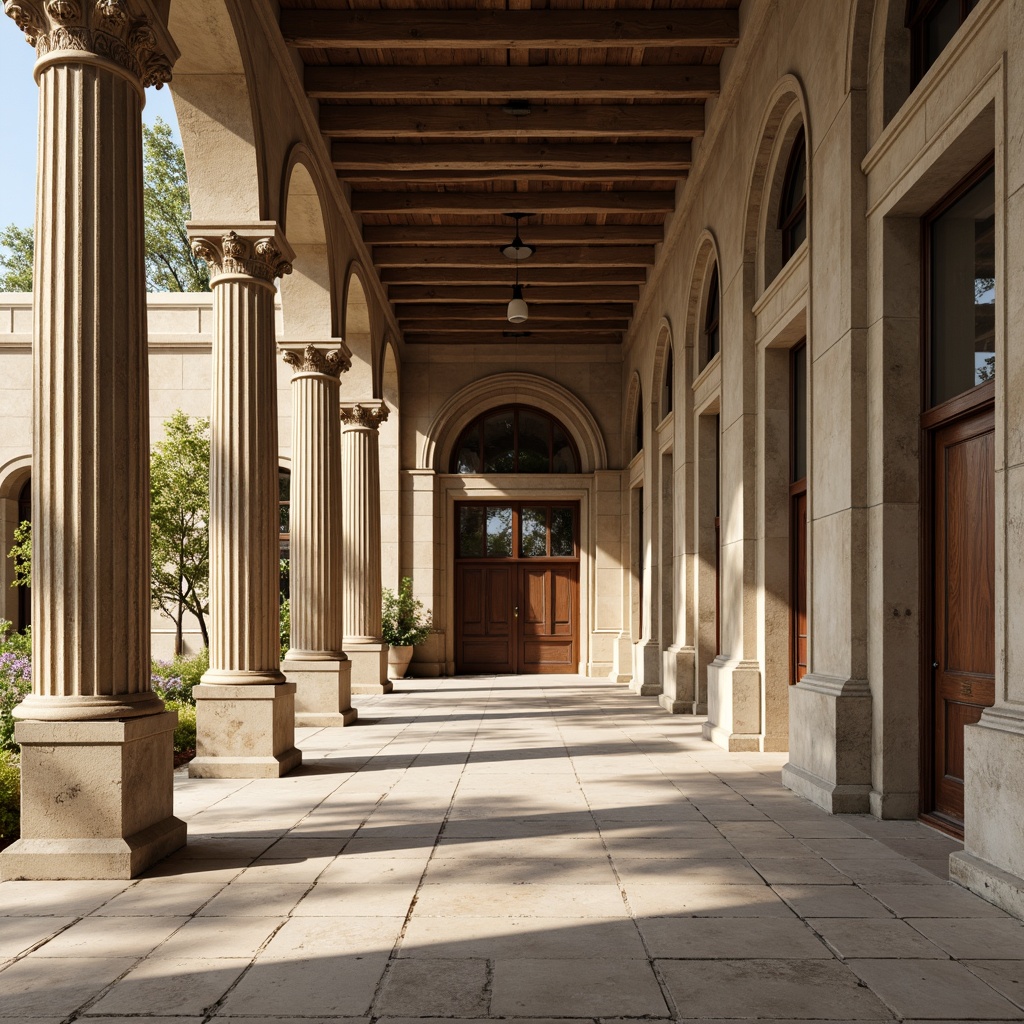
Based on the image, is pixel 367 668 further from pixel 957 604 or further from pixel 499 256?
pixel 957 604

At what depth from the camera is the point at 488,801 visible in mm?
7418

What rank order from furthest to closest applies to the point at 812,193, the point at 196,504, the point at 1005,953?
the point at 196,504 → the point at 812,193 → the point at 1005,953

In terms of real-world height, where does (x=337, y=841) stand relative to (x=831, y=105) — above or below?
below

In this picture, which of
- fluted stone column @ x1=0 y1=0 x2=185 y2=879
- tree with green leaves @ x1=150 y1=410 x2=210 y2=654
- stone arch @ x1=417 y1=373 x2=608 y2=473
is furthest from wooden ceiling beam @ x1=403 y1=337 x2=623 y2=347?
fluted stone column @ x1=0 y1=0 x2=185 y2=879

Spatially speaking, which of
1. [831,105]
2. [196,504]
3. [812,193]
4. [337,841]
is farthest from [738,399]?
[196,504]

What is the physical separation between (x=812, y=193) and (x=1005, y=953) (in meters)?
5.86

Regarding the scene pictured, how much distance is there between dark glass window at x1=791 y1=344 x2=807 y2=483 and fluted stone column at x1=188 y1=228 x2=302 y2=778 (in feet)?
15.4

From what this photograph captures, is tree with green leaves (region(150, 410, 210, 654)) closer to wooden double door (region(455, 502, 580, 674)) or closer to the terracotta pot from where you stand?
the terracotta pot

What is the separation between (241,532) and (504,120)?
5.84 metres

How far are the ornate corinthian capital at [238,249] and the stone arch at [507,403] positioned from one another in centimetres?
1251

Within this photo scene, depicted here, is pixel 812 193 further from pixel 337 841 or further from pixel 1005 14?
pixel 337 841

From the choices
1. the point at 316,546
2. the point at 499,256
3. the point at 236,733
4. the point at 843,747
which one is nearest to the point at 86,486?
the point at 236,733

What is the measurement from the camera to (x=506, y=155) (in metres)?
12.4

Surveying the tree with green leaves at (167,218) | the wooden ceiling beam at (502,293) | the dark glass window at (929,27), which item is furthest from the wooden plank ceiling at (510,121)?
the tree with green leaves at (167,218)
